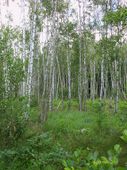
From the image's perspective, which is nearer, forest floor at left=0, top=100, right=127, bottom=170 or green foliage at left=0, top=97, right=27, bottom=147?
forest floor at left=0, top=100, right=127, bottom=170

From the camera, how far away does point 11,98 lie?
31.0 feet

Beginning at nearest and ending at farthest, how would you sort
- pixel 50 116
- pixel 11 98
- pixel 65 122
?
pixel 11 98, pixel 65 122, pixel 50 116

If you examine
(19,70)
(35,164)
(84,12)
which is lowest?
(35,164)

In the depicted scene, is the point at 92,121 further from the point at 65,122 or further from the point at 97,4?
the point at 97,4

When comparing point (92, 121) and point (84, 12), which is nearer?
point (92, 121)

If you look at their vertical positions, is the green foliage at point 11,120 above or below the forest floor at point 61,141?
above

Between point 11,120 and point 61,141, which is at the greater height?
point 11,120

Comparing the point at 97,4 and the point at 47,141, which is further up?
the point at 97,4

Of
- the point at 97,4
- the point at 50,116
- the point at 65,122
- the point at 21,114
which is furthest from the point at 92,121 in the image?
the point at 97,4

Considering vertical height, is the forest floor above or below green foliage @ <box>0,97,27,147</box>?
below

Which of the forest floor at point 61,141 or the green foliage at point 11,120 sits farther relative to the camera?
the green foliage at point 11,120

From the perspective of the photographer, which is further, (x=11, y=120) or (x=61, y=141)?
(x=61, y=141)

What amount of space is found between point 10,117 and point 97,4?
68.4ft

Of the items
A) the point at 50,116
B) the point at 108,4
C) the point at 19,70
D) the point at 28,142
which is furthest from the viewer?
the point at 108,4
